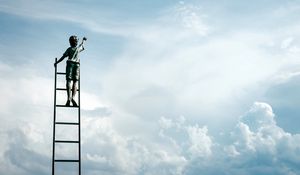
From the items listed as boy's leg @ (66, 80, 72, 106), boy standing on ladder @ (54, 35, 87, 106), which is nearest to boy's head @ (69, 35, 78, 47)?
boy standing on ladder @ (54, 35, 87, 106)

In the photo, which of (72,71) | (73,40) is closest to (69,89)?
(72,71)

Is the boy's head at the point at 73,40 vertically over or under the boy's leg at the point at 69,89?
over

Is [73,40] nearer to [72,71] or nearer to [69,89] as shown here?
[72,71]

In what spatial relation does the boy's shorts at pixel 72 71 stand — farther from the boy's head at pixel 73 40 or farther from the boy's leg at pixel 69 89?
the boy's head at pixel 73 40

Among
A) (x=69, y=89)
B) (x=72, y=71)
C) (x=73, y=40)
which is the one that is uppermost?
(x=73, y=40)

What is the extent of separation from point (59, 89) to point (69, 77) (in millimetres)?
662

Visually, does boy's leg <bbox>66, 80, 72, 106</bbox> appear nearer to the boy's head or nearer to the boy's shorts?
the boy's shorts

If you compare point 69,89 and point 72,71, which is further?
point 72,71

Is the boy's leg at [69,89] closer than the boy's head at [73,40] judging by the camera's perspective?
Yes

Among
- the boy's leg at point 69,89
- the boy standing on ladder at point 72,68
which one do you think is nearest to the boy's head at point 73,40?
the boy standing on ladder at point 72,68

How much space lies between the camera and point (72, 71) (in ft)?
55.4

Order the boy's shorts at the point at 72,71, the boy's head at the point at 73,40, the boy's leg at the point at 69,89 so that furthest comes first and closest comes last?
the boy's head at the point at 73,40
the boy's shorts at the point at 72,71
the boy's leg at the point at 69,89

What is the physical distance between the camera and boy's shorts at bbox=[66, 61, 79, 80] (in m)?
16.8

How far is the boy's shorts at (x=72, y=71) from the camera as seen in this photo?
55.2 ft
